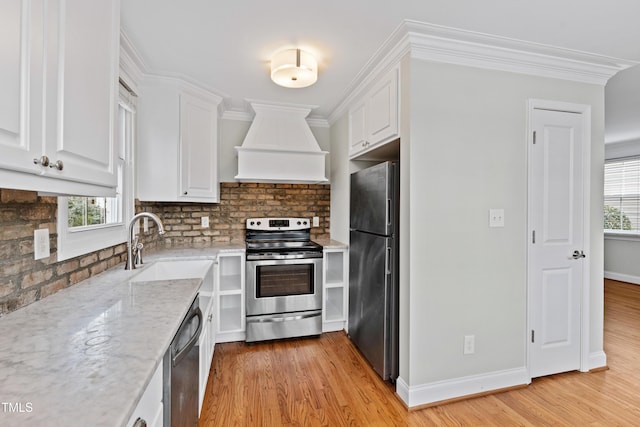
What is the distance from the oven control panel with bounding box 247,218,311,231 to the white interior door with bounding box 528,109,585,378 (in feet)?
7.19

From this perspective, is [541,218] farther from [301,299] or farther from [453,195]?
[301,299]

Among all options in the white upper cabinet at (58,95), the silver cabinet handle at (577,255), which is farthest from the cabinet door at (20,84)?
the silver cabinet handle at (577,255)

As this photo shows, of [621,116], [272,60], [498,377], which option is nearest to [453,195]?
[498,377]

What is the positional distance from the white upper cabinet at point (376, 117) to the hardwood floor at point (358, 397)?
181 centimetres

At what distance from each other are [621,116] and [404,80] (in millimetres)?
3628

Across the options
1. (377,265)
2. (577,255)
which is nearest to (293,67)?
(377,265)

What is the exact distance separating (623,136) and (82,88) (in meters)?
6.71

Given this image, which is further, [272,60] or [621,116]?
[621,116]

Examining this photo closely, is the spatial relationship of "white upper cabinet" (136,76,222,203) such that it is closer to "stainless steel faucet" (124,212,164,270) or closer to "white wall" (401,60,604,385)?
"stainless steel faucet" (124,212,164,270)

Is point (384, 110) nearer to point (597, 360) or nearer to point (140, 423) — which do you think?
point (140, 423)

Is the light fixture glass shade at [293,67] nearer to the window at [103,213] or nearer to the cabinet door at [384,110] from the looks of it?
the cabinet door at [384,110]

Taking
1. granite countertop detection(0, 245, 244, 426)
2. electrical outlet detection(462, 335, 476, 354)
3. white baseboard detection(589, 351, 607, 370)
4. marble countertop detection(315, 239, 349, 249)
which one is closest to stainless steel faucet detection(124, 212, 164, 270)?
granite countertop detection(0, 245, 244, 426)

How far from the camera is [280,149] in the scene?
312cm

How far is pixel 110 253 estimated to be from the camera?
191 centimetres
